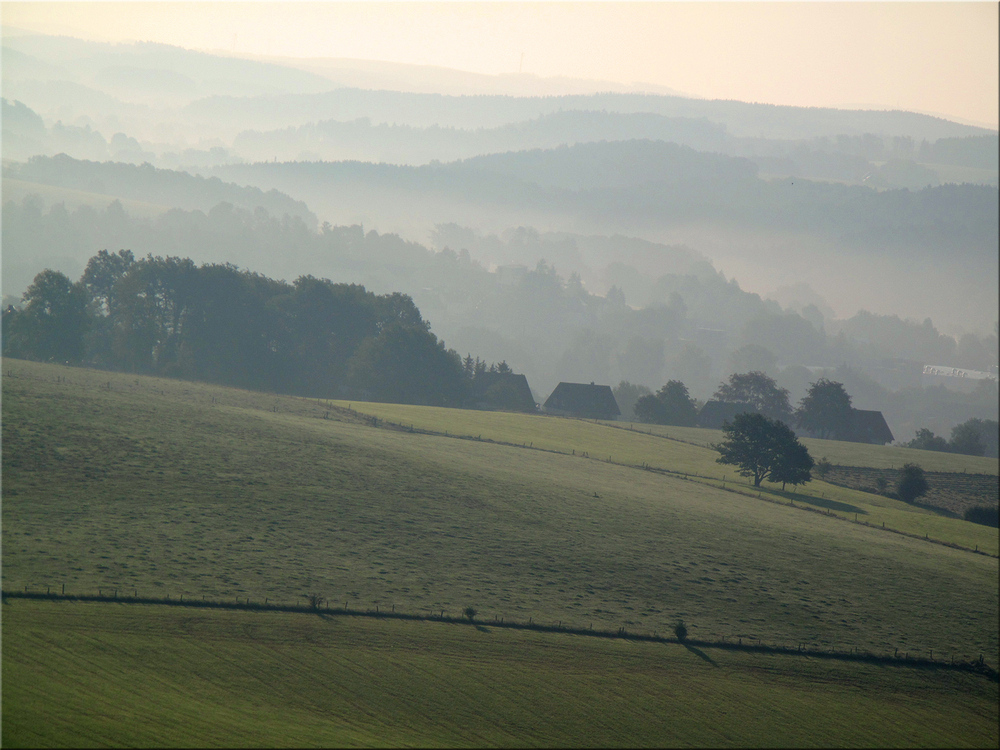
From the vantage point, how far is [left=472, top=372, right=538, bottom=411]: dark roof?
10906 cm

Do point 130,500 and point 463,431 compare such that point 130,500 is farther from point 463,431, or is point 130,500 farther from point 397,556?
point 463,431

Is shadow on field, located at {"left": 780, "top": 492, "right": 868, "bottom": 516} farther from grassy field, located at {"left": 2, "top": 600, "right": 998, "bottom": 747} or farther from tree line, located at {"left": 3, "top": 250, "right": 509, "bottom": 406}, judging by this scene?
tree line, located at {"left": 3, "top": 250, "right": 509, "bottom": 406}

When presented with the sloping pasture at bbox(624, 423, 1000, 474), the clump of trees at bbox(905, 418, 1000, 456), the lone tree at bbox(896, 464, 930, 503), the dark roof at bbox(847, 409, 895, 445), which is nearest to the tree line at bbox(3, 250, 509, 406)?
the sloping pasture at bbox(624, 423, 1000, 474)

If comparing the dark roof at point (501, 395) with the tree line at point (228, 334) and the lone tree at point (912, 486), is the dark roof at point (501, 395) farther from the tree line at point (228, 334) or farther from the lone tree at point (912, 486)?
the lone tree at point (912, 486)

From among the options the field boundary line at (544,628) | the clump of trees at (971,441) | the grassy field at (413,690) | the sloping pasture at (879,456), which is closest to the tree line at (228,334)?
the sloping pasture at (879,456)

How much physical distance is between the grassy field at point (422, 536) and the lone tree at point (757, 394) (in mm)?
48754

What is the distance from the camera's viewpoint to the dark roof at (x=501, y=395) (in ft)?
358

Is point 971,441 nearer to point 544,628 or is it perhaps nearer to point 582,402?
point 582,402

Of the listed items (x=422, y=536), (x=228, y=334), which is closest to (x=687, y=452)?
(x=422, y=536)

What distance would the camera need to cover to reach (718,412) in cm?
10925

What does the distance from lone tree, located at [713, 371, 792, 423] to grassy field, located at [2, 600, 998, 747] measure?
79364 mm

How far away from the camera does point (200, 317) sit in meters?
96.9

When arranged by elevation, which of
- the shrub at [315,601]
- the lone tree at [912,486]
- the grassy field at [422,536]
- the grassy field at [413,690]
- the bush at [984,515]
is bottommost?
the grassy field at [413,690]

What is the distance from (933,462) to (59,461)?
7705cm
